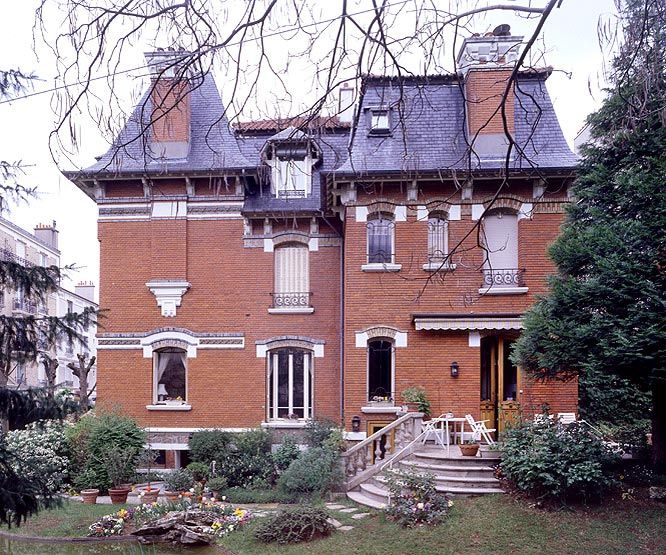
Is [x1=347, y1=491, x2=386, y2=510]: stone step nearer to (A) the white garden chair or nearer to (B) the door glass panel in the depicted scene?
(A) the white garden chair

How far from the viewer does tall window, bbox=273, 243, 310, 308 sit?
16.8 m

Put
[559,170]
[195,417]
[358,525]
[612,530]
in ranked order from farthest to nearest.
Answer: [195,417] < [559,170] < [358,525] < [612,530]

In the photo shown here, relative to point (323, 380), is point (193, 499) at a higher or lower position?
lower

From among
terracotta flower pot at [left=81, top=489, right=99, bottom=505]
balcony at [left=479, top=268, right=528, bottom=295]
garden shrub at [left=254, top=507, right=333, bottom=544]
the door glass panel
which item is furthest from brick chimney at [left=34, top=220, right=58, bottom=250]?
garden shrub at [left=254, top=507, right=333, bottom=544]

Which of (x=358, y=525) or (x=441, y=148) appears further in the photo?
(x=441, y=148)

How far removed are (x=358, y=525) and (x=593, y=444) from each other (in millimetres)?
3975

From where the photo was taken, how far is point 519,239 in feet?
49.7

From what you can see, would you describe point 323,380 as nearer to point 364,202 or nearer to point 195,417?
point 195,417

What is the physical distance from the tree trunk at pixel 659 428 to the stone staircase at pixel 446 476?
105 inches

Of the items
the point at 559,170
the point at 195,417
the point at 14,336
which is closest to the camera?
the point at 14,336

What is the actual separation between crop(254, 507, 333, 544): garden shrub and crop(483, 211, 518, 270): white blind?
7216 millimetres

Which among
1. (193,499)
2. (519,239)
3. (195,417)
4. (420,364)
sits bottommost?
(193,499)

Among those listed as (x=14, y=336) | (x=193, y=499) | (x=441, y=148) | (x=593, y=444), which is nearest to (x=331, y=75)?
(x=14, y=336)

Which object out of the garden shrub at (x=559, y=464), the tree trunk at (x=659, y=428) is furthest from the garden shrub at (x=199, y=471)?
the tree trunk at (x=659, y=428)
